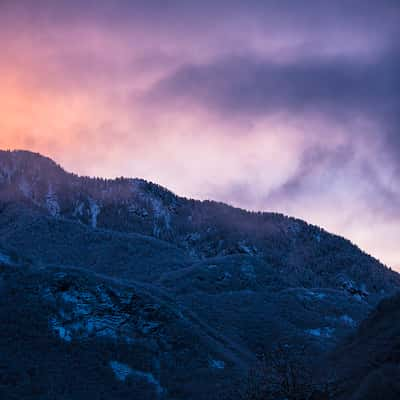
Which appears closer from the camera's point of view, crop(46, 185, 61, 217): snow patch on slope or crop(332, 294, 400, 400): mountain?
crop(332, 294, 400, 400): mountain

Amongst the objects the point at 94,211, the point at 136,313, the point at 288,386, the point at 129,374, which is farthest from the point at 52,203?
the point at 288,386

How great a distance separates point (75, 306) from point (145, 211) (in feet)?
440

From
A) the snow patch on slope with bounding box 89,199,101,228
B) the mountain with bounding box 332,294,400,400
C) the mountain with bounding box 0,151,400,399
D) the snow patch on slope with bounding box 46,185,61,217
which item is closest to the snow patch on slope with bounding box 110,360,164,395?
the mountain with bounding box 0,151,400,399

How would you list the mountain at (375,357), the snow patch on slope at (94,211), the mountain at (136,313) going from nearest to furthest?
the mountain at (375,357) → the mountain at (136,313) → the snow patch on slope at (94,211)

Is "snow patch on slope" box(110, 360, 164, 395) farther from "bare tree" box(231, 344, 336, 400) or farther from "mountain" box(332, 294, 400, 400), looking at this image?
"bare tree" box(231, 344, 336, 400)

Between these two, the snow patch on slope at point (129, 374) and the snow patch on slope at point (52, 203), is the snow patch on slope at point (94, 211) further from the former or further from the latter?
the snow patch on slope at point (129, 374)

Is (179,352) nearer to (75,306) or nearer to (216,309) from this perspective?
(75,306)

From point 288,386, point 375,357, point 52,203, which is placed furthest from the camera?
point 52,203

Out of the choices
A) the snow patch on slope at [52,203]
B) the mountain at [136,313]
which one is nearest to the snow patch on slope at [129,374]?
the mountain at [136,313]

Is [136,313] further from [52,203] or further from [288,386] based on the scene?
[52,203]

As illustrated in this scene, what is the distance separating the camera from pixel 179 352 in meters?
43.4

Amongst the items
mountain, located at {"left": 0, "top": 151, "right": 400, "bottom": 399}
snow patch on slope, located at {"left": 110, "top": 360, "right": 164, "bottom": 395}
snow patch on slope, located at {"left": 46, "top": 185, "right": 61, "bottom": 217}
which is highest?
snow patch on slope, located at {"left": 46, "top": 185, "right": 61, "bottom": 217}

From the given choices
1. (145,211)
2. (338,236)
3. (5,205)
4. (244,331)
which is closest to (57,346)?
(244,331)

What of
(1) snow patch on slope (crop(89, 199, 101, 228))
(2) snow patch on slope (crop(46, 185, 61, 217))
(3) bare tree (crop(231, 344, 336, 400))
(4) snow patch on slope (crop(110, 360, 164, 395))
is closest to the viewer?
(3) bare tree (crop(231, 344, 336, 400))
